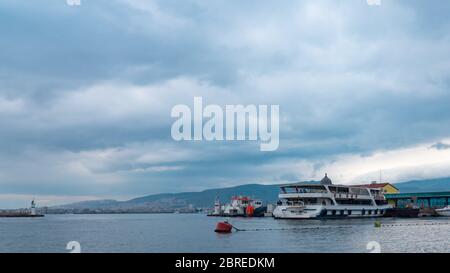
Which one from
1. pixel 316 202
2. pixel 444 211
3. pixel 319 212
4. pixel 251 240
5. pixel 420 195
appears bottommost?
pixel 251 240

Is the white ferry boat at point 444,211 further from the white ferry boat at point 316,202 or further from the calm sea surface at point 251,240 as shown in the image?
the calm sea surface at point 251,240

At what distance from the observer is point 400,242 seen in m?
35.0

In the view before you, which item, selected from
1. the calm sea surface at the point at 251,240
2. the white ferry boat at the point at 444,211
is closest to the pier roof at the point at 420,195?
the white ferry boat at the point at 444,211

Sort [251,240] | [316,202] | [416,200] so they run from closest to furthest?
[251,240], [316,202], [416,200]

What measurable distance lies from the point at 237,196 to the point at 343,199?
166ft

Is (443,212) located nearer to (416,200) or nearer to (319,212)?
(416,200)

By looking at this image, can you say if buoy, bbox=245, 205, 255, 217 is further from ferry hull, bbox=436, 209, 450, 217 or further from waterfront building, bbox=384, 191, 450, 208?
ferry hull, bbox=436, 209, 450, 217

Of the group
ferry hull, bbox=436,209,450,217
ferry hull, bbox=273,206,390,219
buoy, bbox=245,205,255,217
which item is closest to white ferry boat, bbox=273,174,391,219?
ferry hull, bbox=273,206,390,219

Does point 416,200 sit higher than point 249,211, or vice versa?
point 416,200

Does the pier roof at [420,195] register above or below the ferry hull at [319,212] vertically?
above

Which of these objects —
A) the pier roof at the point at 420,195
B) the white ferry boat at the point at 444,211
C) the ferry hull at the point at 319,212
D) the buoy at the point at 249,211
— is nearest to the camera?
the ferry hull at the point at 319,212

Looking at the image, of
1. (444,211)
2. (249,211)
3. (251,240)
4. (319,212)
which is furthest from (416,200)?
(251,240)
